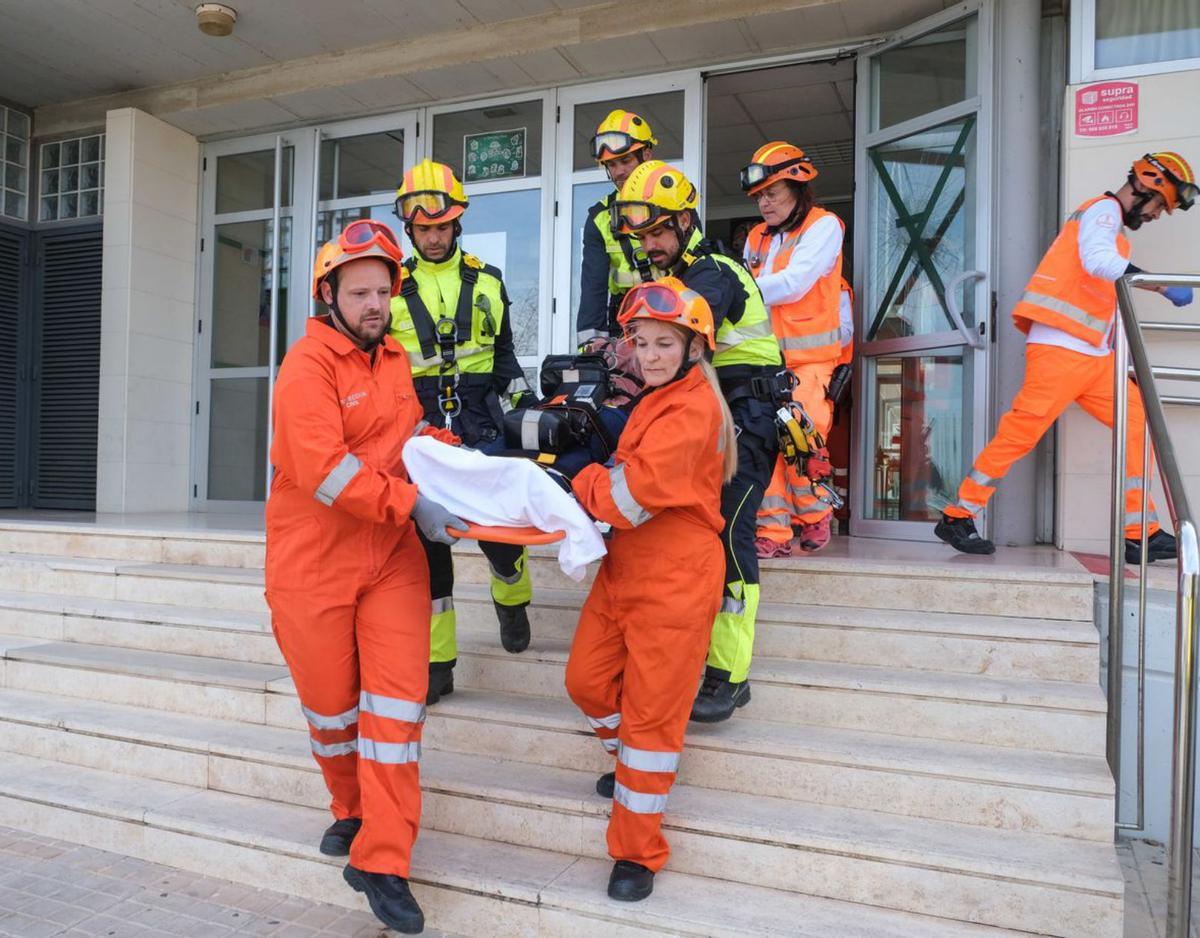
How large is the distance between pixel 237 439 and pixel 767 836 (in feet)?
23.5

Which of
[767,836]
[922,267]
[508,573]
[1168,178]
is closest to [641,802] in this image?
[767,836]

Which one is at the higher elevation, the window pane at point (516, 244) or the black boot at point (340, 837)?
the window pane at point (516, 244)

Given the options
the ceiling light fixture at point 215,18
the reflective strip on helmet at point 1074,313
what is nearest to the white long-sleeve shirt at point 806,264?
the reflective strip on helmet at point 1074,313

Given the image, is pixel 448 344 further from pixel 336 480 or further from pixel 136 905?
pixel 136 905

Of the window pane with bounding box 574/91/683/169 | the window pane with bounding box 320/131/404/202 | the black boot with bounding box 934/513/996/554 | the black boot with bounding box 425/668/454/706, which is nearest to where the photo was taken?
the black boot with bounding box 425/668/454/706

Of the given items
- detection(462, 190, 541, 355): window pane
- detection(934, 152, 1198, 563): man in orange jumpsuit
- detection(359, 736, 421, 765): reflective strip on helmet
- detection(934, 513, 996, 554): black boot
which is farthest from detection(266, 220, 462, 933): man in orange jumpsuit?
detection(462, 190, 541, 355): window pane

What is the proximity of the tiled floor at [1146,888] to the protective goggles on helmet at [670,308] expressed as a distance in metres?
2.26

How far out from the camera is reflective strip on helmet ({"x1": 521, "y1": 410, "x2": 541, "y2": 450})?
9.77 ft

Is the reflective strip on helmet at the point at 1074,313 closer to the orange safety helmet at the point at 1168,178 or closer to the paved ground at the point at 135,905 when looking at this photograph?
the orange safety helmet at the point at 1168,178

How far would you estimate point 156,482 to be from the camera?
8.54 m

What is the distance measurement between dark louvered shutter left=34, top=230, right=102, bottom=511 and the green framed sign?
3.74m

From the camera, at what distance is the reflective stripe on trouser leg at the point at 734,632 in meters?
3.41

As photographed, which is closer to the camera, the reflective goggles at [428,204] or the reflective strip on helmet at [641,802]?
the reflective strip on helmet at [641,802]

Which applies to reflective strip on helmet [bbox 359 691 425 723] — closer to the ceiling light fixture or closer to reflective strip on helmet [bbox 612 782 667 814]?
reflective strip on helmet [bbox 612 782 667 814]
